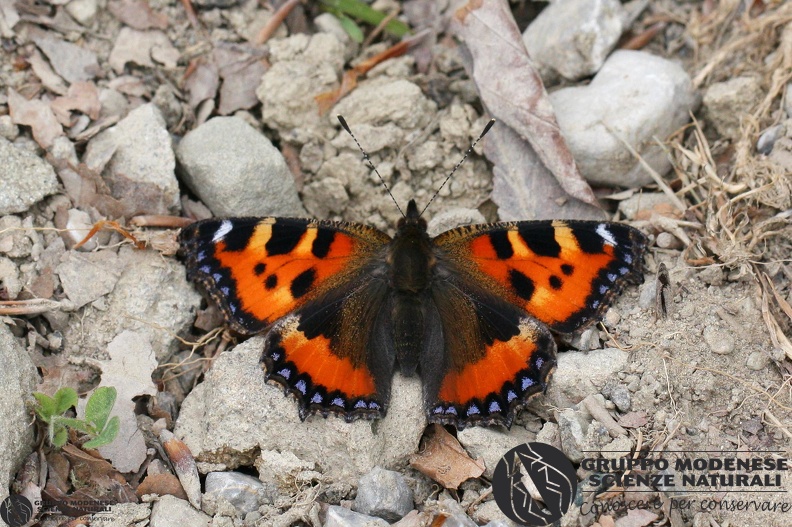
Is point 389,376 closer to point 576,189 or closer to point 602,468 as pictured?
point 602,468

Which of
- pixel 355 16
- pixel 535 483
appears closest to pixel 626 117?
pixel 355 16

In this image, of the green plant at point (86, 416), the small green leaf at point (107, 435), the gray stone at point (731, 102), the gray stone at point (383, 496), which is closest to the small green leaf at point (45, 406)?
the green plant at point (86, 416)

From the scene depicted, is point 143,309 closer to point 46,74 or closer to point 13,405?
point 13,405

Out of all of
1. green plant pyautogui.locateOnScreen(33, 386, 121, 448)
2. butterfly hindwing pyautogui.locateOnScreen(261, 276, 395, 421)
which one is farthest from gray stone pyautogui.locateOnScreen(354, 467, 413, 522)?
green plant pyautogui.locateOnScreen(33, 386, 121, 448)

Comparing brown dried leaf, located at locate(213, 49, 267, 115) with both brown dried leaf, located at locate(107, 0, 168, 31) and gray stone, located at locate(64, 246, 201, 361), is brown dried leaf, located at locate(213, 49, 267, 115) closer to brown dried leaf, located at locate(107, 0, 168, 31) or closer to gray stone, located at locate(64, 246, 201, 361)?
brown dried leaf, located at locate(107, 0, 168, 31)

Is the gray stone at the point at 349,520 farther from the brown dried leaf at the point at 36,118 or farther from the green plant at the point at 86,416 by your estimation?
the brown dried leaf at the point at 36,118

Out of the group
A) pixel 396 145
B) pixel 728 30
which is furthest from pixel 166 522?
pixel 728 30
